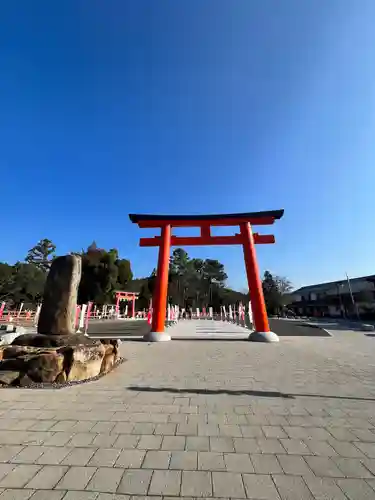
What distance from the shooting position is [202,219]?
1190cm

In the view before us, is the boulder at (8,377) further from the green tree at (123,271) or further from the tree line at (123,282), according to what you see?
the green tree at (123,271)

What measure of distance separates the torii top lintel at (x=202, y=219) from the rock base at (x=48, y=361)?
734cm

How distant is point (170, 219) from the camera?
11.8 meters

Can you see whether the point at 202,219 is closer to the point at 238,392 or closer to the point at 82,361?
the point at 82,361

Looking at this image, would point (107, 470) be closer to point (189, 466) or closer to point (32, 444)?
point (189, 466)

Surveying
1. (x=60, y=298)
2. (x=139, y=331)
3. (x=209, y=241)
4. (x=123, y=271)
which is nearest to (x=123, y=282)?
(x=123, y=271)

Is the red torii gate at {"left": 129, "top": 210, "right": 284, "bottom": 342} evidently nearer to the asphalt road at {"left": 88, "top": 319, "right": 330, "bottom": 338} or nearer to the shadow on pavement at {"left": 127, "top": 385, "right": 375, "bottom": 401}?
the asphalt road at {"left": 88, "top": 319, "right": 330, "bottom": 338}

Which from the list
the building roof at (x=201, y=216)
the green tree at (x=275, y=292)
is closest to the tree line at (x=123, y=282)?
the green tree at (x=275, y=292)

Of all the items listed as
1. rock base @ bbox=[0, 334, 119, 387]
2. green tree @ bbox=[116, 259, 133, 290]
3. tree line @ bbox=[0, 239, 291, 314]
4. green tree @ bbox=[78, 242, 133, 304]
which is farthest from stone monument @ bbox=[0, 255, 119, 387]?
green tree @ bbox=[116, 259, 133, 290]

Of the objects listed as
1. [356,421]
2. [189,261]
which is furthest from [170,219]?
[189,261]

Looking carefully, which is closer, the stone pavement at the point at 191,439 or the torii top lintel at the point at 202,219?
the stone pavement at the point at 191,439

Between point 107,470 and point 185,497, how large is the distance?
0.71m

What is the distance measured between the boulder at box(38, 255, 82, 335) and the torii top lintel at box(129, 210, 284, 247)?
6.12m

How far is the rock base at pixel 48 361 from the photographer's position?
14.5ft
